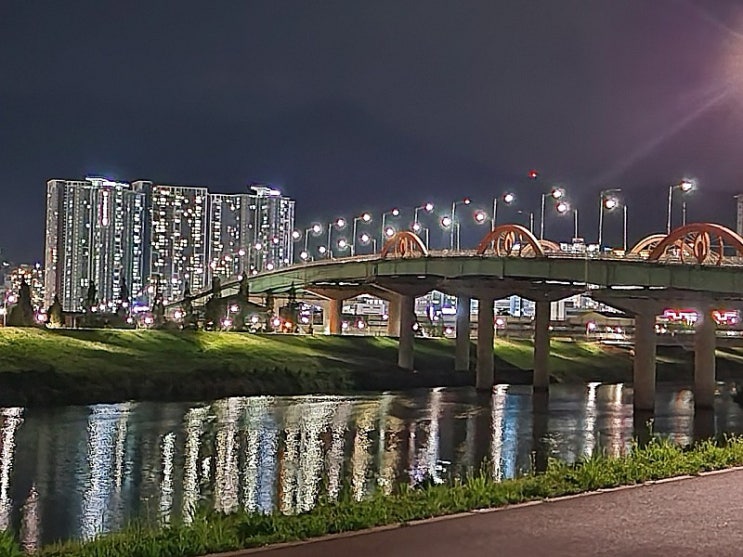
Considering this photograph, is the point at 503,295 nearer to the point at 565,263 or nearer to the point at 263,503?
the point at 565,263

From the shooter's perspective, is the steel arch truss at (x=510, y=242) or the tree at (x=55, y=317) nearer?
the steel arch truss at (x=510, y=242)

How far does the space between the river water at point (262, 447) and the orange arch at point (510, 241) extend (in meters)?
14.4

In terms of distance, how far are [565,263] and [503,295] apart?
19.9 meters

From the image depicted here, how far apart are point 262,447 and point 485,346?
5173 cm

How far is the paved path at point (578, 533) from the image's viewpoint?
44.1ft

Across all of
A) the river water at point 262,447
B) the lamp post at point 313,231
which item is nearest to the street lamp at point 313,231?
the lamp post at point 313,231

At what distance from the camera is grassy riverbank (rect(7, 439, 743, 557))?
45.2 feet

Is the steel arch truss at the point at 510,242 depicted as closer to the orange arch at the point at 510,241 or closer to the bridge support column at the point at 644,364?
the orange arch at the point at 510,241

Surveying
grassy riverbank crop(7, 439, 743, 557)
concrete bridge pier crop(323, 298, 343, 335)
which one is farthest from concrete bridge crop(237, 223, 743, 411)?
grassy riverbank crop(7, 439, 743, 557)

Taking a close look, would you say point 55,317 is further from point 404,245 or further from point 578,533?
point 578,533

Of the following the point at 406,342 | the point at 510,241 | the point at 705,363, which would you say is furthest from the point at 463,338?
the point at 705,363

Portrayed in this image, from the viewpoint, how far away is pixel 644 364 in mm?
72000

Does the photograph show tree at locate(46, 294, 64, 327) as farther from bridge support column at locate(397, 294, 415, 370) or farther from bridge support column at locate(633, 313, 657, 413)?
bridge support column at locate(633, 313, 657, 413)

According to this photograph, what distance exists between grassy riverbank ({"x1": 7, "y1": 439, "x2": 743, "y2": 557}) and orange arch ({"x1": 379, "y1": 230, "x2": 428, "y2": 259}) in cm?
7455
